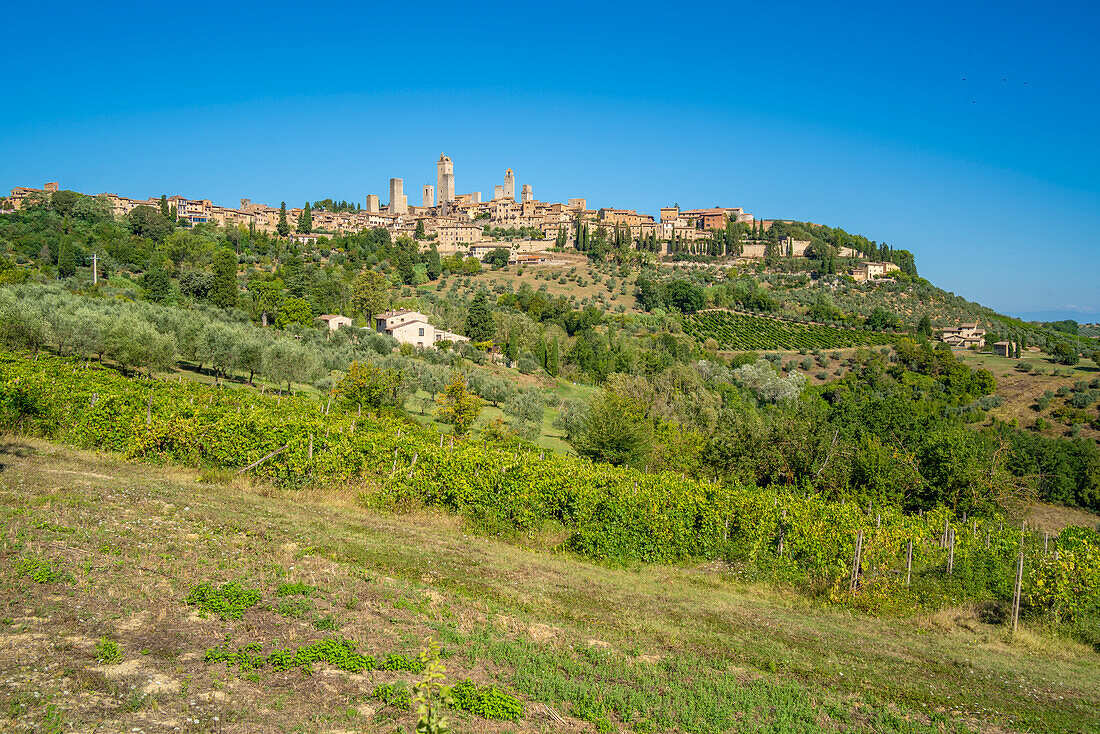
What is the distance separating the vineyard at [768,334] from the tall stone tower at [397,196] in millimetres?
109345

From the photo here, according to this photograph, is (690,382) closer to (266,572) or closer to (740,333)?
(740,333)

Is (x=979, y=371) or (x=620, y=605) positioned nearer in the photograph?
(x=620, y=605)

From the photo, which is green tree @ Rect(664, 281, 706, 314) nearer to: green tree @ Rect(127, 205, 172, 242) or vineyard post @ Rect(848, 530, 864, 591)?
green tree @ Rect(127, 205, 172, 242)

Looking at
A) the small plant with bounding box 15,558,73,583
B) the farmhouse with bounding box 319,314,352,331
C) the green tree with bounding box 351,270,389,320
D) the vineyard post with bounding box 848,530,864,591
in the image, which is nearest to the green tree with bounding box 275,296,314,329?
the farmhouse with bounding box 319,314,352,331

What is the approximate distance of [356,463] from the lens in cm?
1497

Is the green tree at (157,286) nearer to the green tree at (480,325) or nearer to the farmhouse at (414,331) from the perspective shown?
the farmhouse at (414,331)

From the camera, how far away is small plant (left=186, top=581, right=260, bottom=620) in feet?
23.2

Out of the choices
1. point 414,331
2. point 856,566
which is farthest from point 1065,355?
point 856,566

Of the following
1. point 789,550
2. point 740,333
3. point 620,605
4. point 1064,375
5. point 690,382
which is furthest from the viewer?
point 740,333

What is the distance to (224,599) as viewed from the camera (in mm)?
7305

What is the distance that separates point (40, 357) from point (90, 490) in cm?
2104

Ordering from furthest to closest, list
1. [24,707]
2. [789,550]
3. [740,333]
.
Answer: [740,333], [789,550], [24,707]

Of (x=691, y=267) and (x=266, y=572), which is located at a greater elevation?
(x=691, y=267)

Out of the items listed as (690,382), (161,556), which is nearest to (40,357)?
(161,556)
